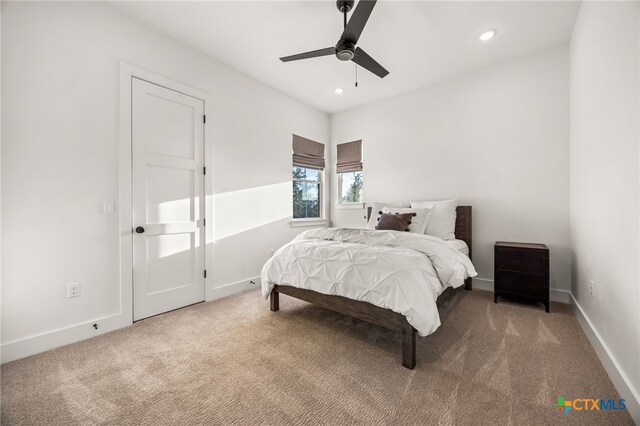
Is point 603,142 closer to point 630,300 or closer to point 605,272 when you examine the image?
point 605,272

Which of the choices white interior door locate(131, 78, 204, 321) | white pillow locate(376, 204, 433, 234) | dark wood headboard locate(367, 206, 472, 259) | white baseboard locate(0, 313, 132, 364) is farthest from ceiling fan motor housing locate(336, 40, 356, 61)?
white baseboard locate(0, 313, 132, 364)

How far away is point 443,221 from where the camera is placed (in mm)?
3285

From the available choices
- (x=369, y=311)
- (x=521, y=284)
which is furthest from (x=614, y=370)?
(x=369, y=311)

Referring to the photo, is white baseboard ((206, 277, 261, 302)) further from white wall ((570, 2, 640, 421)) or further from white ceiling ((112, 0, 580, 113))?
white wall ((570, 2, 640, 421))

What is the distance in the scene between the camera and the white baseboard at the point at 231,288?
9.98ft

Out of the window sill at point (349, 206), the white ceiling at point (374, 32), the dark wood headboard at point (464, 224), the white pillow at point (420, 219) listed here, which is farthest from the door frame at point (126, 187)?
the dark wood headboard at point (464, 224)

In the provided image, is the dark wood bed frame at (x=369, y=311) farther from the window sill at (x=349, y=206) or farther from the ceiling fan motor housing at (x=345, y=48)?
the window sill at (x=349, y=206)

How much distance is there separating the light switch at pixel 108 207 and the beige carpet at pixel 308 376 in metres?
1.05

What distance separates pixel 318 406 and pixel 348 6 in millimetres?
2921

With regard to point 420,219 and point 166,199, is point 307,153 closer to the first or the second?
point 420,219

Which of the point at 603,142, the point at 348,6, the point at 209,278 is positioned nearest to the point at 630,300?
the point at 603,142

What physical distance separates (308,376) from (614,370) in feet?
5.84

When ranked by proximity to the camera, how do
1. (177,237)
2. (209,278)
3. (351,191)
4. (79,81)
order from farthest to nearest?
(351,191)
(209,278)
(177,237)
(79,81)

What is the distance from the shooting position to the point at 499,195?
3.27 m
